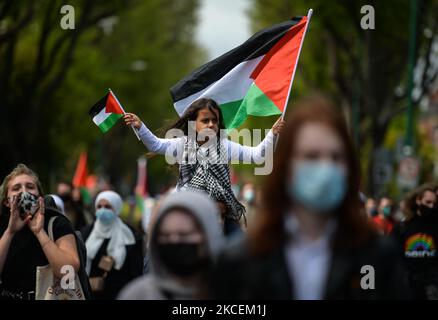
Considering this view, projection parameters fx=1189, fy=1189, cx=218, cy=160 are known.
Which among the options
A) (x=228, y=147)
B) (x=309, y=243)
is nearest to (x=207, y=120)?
(x=228, y=147)

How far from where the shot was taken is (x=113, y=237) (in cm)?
1084

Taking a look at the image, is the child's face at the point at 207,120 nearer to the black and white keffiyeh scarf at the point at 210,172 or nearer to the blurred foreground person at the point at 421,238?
the black and white keffiyeh scarf at the point at 210,172

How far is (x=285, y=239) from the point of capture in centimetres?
362

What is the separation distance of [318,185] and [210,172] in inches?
157

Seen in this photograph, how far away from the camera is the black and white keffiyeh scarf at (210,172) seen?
24.4 feet

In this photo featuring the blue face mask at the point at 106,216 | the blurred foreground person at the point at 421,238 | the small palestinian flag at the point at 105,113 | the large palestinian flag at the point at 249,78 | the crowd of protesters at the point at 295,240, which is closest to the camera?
the crowd of protesters at the point at 295,240

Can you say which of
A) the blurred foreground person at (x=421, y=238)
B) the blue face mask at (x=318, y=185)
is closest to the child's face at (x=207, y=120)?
the blurred foreground person at (x=421, y=238)

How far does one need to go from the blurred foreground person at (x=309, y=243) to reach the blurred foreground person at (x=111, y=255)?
674cm

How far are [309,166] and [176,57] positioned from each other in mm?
57998

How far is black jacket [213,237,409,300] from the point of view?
3598 mm

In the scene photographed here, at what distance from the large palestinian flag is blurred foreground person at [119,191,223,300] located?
4.81 metres

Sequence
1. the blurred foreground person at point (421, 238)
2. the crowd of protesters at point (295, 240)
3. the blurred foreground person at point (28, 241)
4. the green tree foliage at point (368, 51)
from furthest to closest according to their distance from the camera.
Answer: the green tree foliage at point (368, 51)
the blurred foreground person at point (421, 238)
the blurred foreground person at point (28, 241)
the crowd of protesters at point (295, 240)

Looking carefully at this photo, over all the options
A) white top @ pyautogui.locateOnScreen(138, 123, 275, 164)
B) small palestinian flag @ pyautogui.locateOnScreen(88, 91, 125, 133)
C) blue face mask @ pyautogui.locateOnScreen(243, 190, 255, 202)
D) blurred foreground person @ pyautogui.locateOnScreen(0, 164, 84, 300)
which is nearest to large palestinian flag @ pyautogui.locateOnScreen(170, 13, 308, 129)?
small palestinian flag @ pyautogui.locateOnScreen(88, 91, 125, 133)
